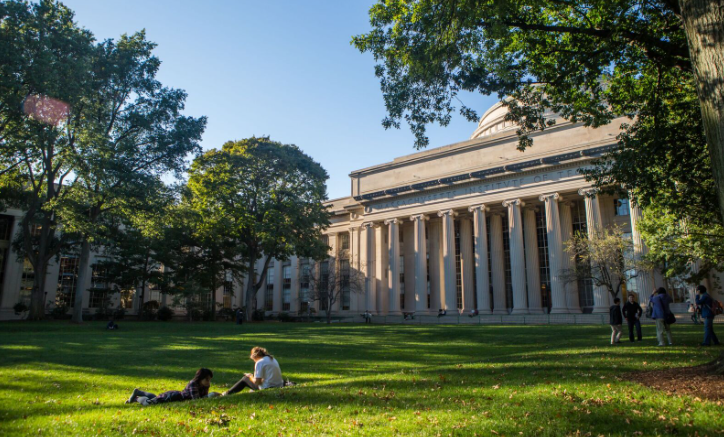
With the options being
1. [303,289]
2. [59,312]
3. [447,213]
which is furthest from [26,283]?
[447,213]

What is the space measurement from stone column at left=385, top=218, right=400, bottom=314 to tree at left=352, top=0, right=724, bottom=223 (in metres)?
38.4

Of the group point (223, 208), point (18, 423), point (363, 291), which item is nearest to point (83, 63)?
point (223, 208)

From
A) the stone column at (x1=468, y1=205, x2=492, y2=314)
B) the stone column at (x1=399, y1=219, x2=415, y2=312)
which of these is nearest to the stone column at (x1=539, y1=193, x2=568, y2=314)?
the stone column at (x1=468, y1=205, x2=492, y2=314)

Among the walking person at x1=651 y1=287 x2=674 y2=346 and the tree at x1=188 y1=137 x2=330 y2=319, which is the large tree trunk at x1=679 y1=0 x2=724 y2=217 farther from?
the tree at x1=188 y1=137 x2=330 y2=319

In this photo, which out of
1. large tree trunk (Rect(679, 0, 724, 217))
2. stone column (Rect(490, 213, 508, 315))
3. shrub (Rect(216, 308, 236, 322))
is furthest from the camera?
shrub (Rect(216, 308, 236, 322))

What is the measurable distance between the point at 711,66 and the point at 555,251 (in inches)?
1502

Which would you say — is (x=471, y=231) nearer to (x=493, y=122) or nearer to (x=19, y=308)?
(x=493, y=122)

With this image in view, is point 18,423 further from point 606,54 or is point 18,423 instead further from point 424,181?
point 424,181

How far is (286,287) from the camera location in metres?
69.0

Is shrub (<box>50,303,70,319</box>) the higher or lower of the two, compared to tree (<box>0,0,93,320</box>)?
lower

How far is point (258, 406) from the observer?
7.51m

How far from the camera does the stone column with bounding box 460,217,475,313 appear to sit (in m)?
49.1

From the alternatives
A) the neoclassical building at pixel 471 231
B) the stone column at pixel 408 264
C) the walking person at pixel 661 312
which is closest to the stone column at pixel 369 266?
the neoclassical building at pixel 471 231

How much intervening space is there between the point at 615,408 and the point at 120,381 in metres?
10.1
